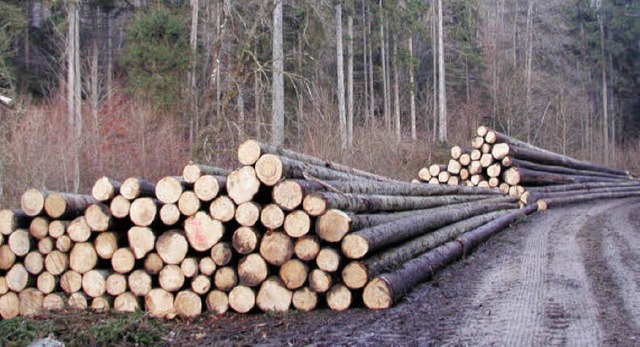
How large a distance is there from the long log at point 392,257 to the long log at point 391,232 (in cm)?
8

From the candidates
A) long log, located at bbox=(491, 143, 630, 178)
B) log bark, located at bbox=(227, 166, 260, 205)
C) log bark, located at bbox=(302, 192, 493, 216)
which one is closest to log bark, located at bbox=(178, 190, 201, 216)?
log bark, located at bbox=(227, 166, 260, 205)

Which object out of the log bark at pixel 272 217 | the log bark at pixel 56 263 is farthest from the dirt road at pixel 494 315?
the log bark at pixel 56 263

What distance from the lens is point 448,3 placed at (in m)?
38.1

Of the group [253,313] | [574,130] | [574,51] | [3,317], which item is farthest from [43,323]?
[574,51]

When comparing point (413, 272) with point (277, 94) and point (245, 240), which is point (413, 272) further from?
point (277, 94)

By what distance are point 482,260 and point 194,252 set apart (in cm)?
439

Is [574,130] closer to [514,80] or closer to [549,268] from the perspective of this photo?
[514,80]

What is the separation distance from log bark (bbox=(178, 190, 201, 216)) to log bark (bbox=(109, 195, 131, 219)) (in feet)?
1.73

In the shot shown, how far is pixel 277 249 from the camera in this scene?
5.96 metres

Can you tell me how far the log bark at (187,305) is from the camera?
19.7ft

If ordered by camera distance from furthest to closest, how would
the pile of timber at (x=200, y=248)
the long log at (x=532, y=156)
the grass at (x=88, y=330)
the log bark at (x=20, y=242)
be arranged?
the long log at (x=532, y=156), the log bark at (x=20, y=242), the pile of timber at (x=200, y=248), the grass at (x=88, y=330)

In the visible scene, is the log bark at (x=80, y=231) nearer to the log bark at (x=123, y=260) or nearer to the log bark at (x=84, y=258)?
the log bark at (x=84, y=258)

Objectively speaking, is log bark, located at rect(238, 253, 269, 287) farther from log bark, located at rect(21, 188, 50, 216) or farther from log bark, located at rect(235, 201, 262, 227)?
log bark, located at rect(21, 188, 50, 216)

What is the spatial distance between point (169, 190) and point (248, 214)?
81 centimetres
